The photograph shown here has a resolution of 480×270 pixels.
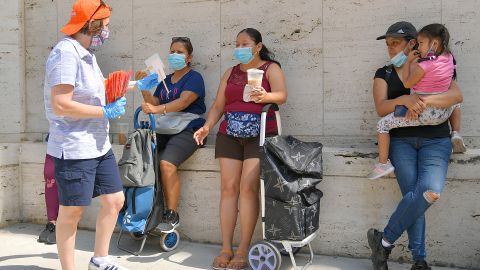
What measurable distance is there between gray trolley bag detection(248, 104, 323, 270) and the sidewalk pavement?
0.36 m

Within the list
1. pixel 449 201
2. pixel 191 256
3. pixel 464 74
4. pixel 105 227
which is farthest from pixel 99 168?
pixel 464 74

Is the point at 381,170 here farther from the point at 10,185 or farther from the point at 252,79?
the point at 10,185

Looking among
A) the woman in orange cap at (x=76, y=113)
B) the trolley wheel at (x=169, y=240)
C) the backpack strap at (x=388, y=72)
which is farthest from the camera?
the trolley wheel at (x=169, y=240)

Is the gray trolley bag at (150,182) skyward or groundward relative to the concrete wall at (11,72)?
groundward

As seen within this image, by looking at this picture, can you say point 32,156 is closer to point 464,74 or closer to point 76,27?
point 76,27

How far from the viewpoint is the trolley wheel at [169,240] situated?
13.8 ft

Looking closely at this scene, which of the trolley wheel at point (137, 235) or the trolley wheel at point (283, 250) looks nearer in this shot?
the trolley wheel at point (283, 250)

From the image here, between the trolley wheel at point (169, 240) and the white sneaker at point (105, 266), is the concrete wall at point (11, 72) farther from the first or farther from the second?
the white sneaker at point (105, 266)

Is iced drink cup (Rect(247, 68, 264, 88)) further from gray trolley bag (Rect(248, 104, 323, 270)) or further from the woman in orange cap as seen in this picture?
the woman in orange cap

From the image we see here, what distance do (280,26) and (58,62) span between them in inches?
91.6

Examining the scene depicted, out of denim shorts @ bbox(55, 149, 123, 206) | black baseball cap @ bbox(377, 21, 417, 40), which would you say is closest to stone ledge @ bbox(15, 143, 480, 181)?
black baseball cap @ bbox(377, 21, 417, 40)

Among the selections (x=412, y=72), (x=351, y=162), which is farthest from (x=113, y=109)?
(x=412, y=72)

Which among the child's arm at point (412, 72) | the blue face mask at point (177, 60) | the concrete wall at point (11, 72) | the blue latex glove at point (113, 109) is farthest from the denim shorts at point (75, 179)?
the concrete wall at point (11, 72)

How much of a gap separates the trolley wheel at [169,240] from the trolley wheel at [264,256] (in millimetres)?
912
